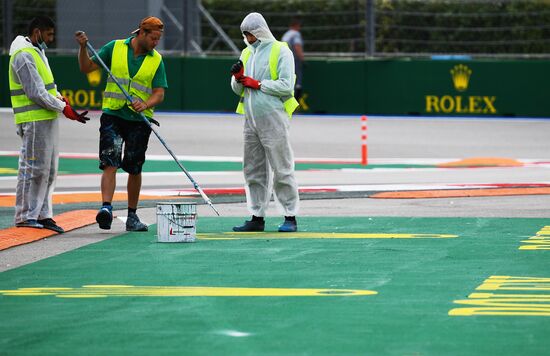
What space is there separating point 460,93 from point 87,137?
793 cm

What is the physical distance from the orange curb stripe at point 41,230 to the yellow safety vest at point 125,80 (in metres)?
1.26

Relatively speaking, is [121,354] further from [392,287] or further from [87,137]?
[87,137]

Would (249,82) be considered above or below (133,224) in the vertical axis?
above

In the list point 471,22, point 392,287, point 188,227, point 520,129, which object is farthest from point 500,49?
point 392,287

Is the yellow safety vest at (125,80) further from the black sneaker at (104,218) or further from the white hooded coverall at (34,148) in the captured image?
the black sneaker at (104,218)

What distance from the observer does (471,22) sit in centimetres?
3000

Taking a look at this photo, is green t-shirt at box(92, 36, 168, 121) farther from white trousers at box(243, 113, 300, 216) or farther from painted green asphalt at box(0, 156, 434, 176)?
painted green asphalt at box(0, 156, 434, 176)

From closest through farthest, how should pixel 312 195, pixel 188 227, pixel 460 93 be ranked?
1. pixel 188 227
2. pixel 312 195
3. pixel 460 93

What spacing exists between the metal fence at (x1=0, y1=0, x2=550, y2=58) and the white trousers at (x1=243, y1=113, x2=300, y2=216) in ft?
54.0

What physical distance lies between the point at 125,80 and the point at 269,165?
154 centimetres

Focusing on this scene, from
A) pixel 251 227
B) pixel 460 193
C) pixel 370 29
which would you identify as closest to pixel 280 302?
pixel 251 227

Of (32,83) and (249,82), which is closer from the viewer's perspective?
(32,83)

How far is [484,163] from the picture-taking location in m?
21.0

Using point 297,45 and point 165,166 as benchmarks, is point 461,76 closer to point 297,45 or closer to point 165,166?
point 297,45
